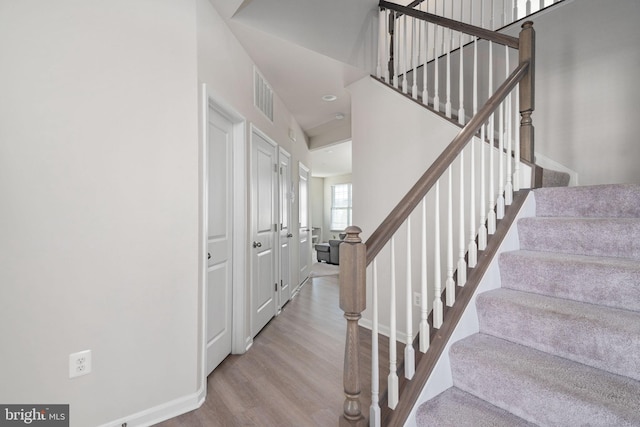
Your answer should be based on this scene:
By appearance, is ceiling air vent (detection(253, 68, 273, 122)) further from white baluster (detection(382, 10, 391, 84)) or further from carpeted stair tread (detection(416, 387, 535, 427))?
carpeted stair tread (detection(416, 387, 535, 427))

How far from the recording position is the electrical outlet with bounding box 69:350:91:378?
1.50 metres

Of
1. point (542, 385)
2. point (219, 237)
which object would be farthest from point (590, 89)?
point (219, 237)

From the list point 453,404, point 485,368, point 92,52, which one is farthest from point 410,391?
point 92,52

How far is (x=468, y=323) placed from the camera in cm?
145

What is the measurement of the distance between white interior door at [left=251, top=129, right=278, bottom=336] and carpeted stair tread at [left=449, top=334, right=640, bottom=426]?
196cm

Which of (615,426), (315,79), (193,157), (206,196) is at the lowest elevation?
(615,426)

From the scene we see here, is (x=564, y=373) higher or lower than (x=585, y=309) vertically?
lower

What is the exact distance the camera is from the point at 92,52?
1.57 meters

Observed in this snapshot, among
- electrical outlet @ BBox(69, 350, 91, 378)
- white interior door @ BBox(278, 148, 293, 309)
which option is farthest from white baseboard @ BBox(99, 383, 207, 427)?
white interior door @ BBox(278, 148, 293, 309)

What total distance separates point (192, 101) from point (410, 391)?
1960 millimetres

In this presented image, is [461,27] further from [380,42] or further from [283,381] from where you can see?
[283,381]

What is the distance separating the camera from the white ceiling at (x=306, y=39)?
237 cm

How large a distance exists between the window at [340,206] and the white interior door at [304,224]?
446 centimetres

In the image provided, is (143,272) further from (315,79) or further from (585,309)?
(315,79)
